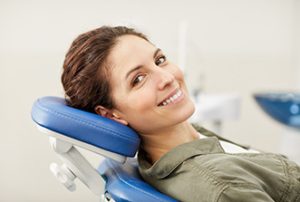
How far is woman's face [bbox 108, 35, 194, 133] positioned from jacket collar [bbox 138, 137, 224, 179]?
73 mm

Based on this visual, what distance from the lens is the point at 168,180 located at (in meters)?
0.93

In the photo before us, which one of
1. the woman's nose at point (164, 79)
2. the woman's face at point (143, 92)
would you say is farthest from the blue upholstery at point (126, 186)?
the woman's nose at point (164, 79)

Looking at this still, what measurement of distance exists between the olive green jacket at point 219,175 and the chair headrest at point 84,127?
0.39ft

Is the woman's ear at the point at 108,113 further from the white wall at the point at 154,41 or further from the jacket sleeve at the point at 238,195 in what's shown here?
the white wall at the point at 154,41

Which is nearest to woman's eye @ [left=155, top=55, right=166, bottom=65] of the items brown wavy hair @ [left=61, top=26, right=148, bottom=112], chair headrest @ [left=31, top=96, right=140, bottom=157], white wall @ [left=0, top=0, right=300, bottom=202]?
brown wavy hair @ [left=61, top=26, right=148, bottom=112]

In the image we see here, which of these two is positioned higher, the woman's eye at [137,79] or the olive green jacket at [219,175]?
the woman's eye at [137,79]

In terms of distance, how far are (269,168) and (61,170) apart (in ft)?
1.64

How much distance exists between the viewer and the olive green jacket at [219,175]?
2.56ft

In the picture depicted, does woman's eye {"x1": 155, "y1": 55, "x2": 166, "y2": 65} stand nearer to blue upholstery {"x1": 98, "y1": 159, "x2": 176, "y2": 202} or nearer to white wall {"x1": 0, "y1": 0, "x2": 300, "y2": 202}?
blue upholstery {"x1": 98, "y1": 159, "x2": 176, "y2": 202}

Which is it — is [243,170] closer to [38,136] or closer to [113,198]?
[113,198]

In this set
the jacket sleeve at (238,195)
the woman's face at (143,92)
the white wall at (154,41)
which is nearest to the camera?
the jacket sleeve at (238,195)

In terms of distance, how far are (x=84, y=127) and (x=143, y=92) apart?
172 mm

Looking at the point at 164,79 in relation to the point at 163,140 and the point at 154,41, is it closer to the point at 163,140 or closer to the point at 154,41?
the point at 163,140

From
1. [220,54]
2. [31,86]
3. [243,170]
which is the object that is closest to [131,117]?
[243,170]
